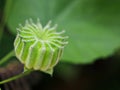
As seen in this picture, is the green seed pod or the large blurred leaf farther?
the large blurred leaf

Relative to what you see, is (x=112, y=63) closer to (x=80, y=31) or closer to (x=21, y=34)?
(x=80, y=31)

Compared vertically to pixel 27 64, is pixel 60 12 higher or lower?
higher

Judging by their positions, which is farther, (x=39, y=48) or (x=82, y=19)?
(x=82, y=19)

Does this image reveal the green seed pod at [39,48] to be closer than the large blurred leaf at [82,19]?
Yes

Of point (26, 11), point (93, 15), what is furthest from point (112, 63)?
point (26, 11)
